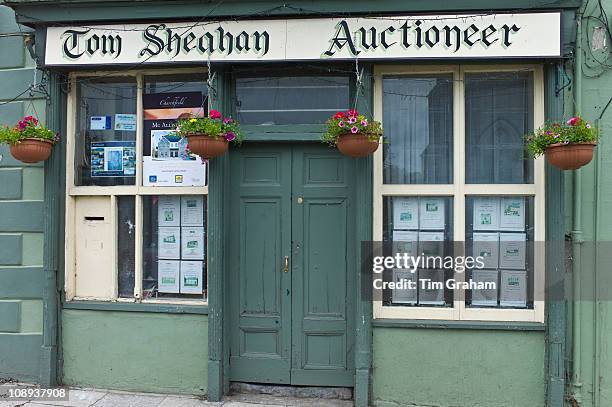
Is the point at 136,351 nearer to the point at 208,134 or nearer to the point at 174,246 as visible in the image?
the point at 174,246

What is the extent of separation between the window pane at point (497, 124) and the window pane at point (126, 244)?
11.7 feet

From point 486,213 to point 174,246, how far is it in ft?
10.7

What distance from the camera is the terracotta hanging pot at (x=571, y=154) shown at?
4359mm

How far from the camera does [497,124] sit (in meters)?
5.04

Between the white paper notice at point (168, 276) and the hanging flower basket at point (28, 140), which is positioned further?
the white paper notice at point (168, 276)

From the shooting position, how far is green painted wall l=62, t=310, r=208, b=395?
203 inches

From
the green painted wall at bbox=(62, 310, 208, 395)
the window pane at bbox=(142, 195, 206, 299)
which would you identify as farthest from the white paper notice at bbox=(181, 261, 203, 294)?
the green painted wall at bbox=(62, 310, 208, 395)

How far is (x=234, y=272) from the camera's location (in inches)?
207

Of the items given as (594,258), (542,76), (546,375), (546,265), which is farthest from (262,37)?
(546,375)

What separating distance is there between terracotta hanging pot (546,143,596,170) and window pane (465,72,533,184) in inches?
21.1

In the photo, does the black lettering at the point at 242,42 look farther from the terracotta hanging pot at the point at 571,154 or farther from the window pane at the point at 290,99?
the terracotta hanging pot at the point at 571,154

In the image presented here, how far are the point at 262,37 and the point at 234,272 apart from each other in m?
2.40

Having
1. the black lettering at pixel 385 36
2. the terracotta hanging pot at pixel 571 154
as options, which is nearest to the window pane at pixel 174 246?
the black lettering at pixel 385 36

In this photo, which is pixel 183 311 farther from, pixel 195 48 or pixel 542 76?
pixel 542 76
